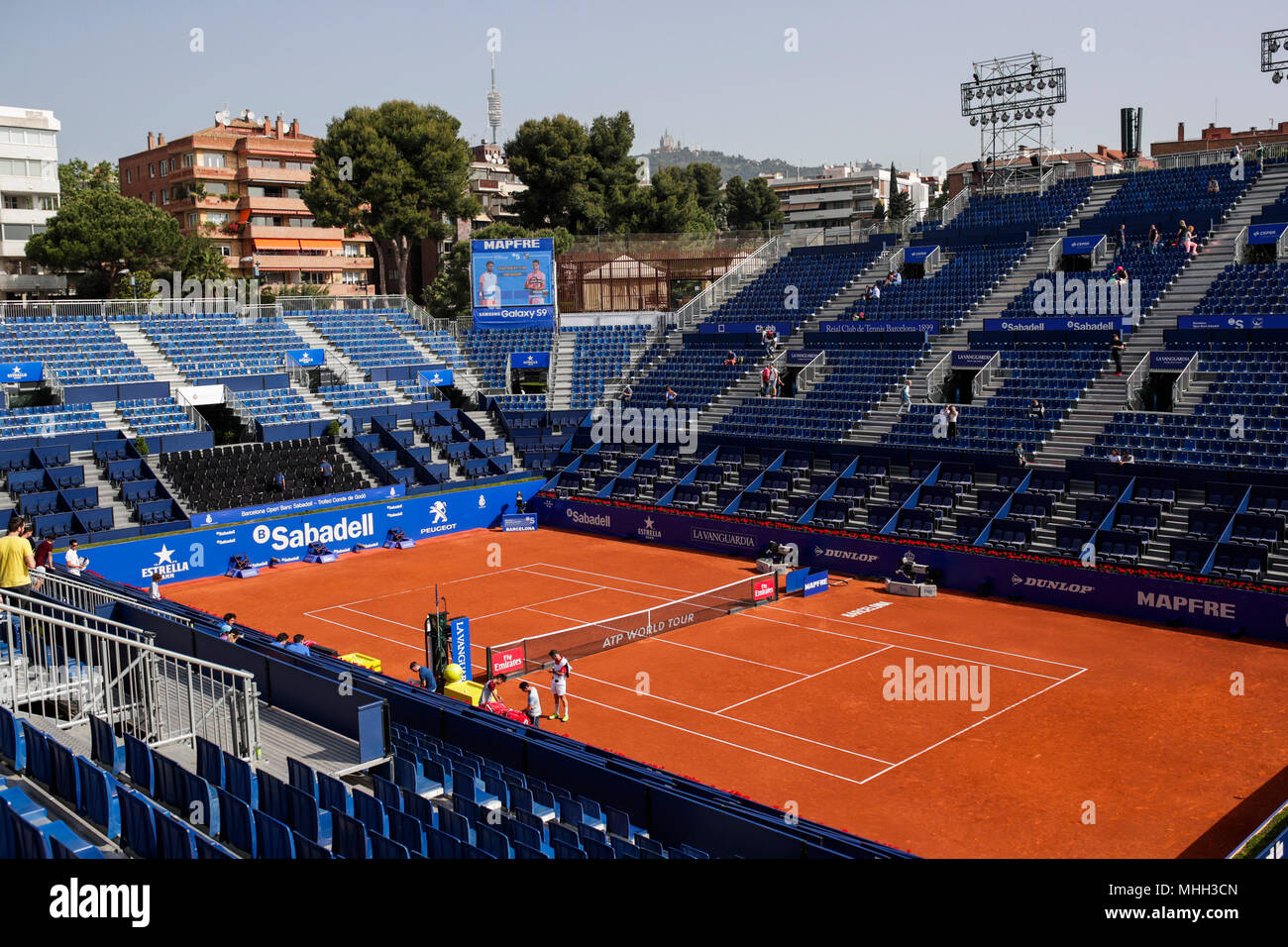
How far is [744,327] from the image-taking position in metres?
50.2

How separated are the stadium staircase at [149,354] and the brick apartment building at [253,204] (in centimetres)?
4650

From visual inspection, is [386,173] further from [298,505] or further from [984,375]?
[984,375]

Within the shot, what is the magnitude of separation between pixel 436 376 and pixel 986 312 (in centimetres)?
2392

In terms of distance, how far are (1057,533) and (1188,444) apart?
16.6 ft

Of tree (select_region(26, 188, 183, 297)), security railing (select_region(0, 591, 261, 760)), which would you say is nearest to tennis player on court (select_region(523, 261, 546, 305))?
tree (select_region(26, 188, 183, 297))

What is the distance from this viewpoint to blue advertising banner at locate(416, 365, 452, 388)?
165 feet

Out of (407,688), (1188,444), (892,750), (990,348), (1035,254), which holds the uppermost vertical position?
(1035,254)

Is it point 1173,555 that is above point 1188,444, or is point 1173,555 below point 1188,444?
below

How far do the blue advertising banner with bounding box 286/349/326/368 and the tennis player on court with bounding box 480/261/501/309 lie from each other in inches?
313

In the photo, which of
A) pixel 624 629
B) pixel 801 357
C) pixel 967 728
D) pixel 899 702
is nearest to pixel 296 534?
pixel 624 629
